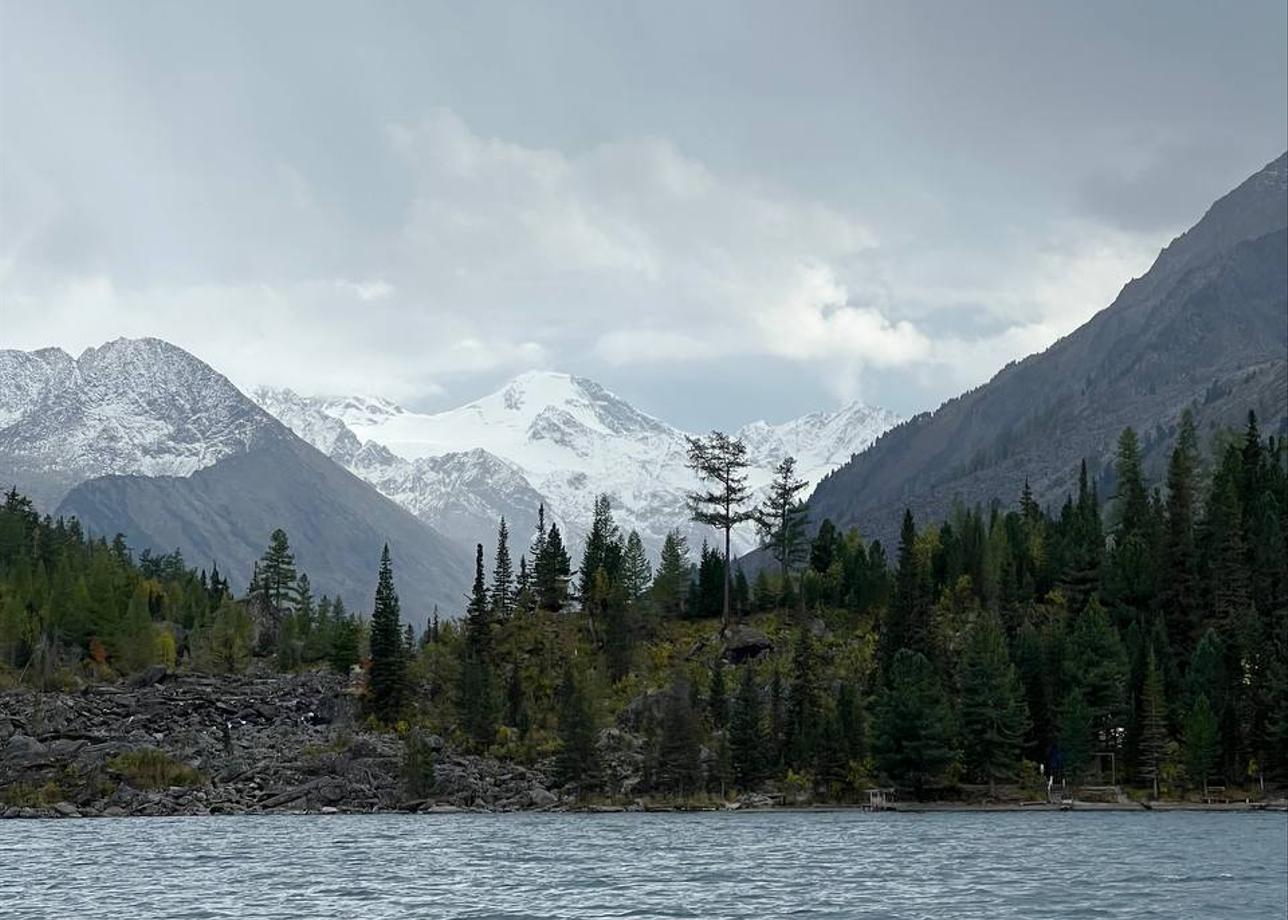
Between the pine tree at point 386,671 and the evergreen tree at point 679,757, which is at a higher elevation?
the pine tree at point 386,671

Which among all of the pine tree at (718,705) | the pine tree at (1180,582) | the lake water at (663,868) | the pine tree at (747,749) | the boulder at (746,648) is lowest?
the lake water at (663,868)

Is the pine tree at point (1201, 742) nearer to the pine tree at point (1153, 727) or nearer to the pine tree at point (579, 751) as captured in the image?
the pine tree at point (1153, 727)

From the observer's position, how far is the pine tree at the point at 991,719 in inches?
6107

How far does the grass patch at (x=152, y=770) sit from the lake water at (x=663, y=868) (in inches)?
1105

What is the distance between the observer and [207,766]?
16988 centimetres

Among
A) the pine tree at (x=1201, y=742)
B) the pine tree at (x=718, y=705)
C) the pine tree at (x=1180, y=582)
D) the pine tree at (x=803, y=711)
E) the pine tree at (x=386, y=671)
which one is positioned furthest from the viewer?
the pine tree at (x=386, y=671)

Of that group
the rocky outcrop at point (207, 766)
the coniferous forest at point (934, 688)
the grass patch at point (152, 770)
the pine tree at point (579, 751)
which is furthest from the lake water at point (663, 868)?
the grass patch at point (152, 770)

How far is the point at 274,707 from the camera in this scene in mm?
192500

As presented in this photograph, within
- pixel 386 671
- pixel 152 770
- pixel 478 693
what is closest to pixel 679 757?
pixel 478 693

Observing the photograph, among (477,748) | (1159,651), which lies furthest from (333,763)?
(1159,651)

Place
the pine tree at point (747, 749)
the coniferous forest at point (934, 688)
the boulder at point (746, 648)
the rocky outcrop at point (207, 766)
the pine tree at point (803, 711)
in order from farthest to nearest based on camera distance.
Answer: the boulder at point (746, 648)
the pine tree at point (803, 711)
the pine tree at point (747, 749)
the rocky outcrop at point (207, 766)
the coniferous forest at point (934, 688)

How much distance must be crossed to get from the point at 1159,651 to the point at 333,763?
9158 centimetres

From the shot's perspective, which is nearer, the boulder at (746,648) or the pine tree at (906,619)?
the pine tree at (906,619)

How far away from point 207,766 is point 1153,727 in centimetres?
9979
